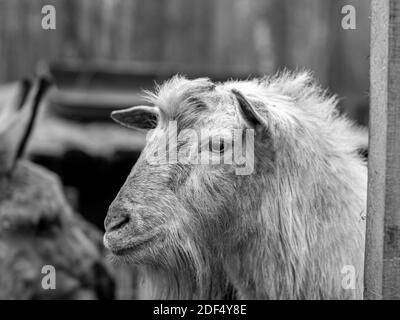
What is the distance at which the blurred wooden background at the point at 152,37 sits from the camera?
14406mm

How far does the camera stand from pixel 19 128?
5.82 meters

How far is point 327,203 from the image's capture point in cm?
393

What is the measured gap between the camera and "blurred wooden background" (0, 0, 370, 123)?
14.4 m

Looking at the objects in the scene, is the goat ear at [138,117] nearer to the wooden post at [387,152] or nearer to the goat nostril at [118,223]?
the goat nostril at [118,223]

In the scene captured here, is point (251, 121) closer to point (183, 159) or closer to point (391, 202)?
point (183, 159)

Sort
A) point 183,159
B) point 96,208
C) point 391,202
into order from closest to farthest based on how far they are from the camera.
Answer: point 391,202, point 183,159, point 96,208

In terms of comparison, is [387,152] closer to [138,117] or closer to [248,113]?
[248,113]

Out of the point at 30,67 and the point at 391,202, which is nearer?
the point at 391,202

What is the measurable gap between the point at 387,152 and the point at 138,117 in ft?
6.13

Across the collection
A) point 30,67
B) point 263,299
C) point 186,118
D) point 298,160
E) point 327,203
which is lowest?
point 263,299

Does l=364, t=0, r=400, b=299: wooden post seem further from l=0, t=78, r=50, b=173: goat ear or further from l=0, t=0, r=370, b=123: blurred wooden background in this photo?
l=0, t=0, r=370, b=123: blurred wooden background

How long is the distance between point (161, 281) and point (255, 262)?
1.82ft

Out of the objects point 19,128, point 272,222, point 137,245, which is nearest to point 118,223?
point 137,245
